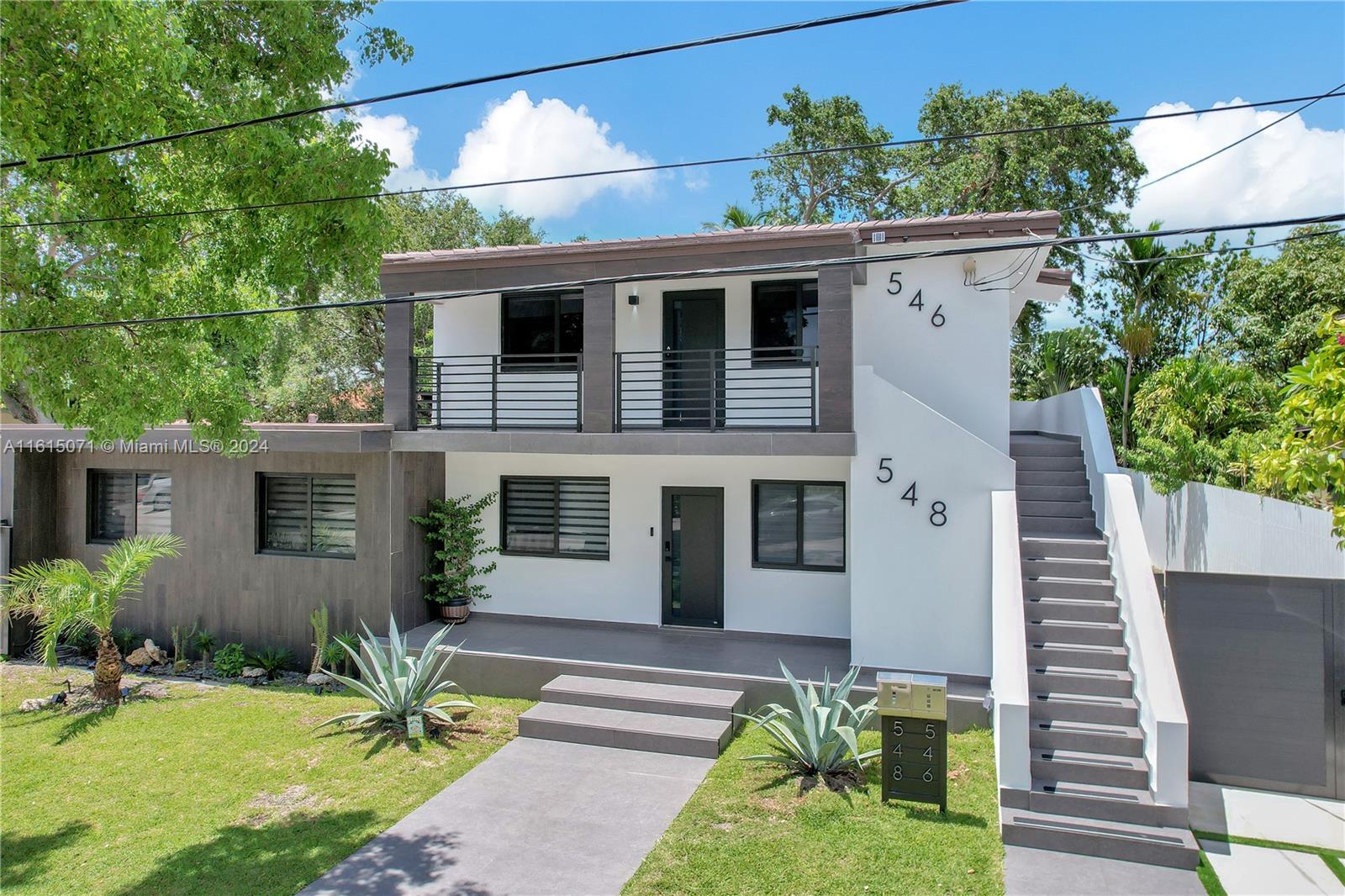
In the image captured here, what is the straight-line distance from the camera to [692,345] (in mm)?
12031

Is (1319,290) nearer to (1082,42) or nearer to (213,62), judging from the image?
(1082,42)

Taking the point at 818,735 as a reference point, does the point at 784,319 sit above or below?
above

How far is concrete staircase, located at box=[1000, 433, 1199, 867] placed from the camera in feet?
20.8

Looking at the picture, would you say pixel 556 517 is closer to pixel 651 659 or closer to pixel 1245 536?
pixel 651 659

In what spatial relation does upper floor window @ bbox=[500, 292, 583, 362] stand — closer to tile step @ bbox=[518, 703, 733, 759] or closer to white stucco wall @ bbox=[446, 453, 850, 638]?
white stucco wall @ bbox=[446, 453, 850, 638]

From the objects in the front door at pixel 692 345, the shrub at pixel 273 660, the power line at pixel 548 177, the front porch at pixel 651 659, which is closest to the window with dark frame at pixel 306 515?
the shrub at pixel 273 660

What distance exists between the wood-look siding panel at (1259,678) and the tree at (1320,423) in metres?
3.14

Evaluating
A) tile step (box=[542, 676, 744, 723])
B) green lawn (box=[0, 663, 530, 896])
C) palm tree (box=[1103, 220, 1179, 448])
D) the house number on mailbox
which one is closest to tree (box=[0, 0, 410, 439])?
green lawn (box=[0, 663, 530, 896])

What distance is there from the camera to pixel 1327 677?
25.3 feet

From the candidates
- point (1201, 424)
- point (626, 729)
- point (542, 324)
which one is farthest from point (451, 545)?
point (1201, 424)

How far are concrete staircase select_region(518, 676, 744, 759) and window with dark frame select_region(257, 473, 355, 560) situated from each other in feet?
14.7

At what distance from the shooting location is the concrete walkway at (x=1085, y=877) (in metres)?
5.75

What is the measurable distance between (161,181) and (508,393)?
6013 millimetres

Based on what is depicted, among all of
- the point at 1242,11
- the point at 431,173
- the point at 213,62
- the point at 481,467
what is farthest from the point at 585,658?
the point at 431,173
